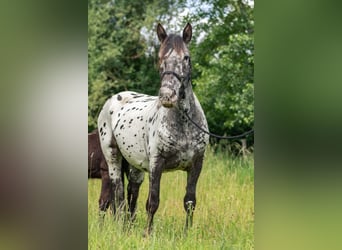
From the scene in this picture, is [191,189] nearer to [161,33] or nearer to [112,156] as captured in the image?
[112,156]

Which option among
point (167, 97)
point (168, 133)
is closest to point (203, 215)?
point (168, 133)

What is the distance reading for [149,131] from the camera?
1770 mm

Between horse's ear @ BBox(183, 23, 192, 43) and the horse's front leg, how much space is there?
42 centimetres

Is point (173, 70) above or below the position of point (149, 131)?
above

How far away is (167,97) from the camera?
1.62 meters

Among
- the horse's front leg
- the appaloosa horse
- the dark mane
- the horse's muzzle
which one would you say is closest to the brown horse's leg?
the appaloosa horse

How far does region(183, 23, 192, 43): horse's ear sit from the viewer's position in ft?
5.35

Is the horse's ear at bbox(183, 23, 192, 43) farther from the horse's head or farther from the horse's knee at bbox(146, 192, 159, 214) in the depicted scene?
the horse's knee at bbox(146, 192, 159, 214)

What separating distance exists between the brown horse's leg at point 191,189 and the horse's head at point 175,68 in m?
0.23

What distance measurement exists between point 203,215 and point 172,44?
599 mm
